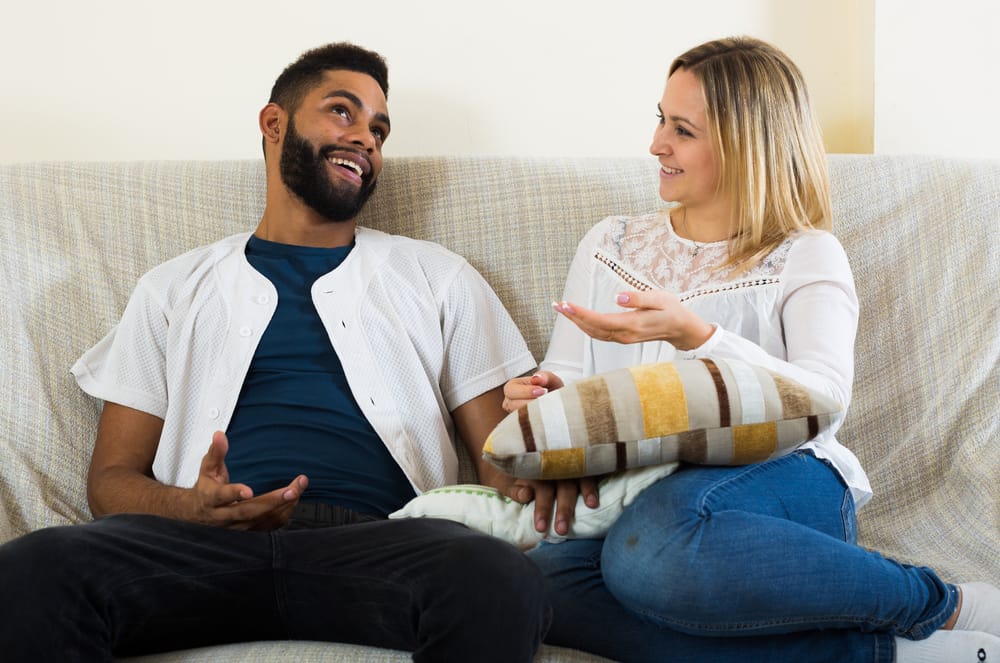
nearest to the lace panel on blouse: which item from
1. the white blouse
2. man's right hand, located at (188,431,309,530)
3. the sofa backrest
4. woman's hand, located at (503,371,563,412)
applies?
the white blouse

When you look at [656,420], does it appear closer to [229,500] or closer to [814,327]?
[814,327]

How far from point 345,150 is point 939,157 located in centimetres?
109

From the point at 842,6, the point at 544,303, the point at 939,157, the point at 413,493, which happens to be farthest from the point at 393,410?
the point at 842,6

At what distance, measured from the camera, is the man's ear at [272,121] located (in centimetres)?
193

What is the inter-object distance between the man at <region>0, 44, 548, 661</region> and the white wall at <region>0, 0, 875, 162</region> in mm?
245

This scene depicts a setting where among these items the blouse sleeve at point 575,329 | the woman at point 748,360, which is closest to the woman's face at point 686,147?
the woman at point 748,360

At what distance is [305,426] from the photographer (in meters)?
1.67

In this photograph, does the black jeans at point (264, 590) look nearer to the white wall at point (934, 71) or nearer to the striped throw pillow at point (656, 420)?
the striped throw pillow at point (656, 420)

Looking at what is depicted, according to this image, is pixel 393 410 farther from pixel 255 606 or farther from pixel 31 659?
pixel 31 659

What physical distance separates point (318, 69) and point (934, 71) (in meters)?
1.26

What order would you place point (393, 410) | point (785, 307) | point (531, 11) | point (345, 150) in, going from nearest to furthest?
1. point (785, 307)
2. point (393, 410)
3. point (345, 150)
4. point (531, 11)

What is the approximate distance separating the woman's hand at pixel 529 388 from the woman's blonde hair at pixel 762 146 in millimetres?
377

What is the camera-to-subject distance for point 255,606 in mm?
1307

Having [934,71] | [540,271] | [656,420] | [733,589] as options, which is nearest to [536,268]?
[540,271]
